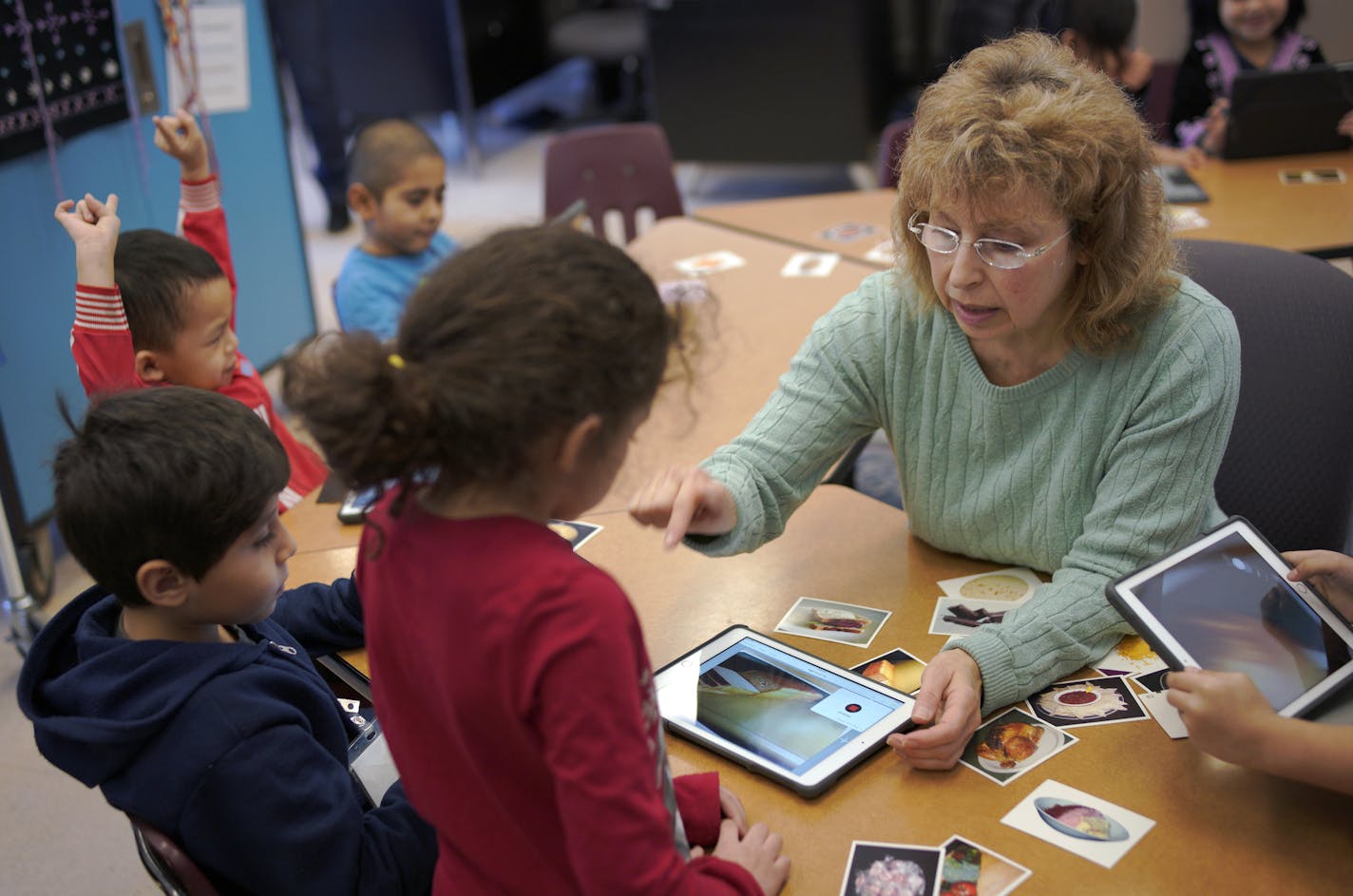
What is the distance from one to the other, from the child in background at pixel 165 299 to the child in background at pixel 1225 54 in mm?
3014

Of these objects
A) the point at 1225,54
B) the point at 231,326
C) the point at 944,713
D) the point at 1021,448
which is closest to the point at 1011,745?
the point at 944,713

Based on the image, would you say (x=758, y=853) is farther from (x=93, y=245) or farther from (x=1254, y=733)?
(x=93, y=245)

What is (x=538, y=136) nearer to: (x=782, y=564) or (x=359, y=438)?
(x=782, y=564)

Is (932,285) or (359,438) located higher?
(359,438)

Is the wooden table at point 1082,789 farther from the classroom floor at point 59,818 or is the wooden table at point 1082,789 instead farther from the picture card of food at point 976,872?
the classroom floor at point 59,818

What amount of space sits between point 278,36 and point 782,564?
5.47 m

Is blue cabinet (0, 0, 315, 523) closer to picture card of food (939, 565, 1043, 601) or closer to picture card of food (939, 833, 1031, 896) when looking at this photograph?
picture card of food (939, 565, 1043, 601)

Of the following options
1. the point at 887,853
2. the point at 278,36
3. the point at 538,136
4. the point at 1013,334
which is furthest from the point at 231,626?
the point at 538,136

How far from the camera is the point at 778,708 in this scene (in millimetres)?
1434

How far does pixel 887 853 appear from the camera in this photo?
1.23 m

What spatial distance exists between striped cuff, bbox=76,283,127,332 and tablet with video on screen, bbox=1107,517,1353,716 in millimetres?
1528

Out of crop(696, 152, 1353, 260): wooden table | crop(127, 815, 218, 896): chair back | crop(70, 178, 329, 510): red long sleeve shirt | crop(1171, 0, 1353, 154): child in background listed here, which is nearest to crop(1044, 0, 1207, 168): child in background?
crop(1171, 0, 1353, 154): child in background

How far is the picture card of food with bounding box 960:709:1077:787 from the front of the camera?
1339 millimetres

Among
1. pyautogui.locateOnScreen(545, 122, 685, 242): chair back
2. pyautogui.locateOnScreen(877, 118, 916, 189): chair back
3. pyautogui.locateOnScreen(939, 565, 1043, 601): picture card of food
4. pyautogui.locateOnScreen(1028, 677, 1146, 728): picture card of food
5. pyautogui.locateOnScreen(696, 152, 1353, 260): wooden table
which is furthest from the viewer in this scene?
pyautogui.locateOnScreen(545, 122, 685, 242): chair back
